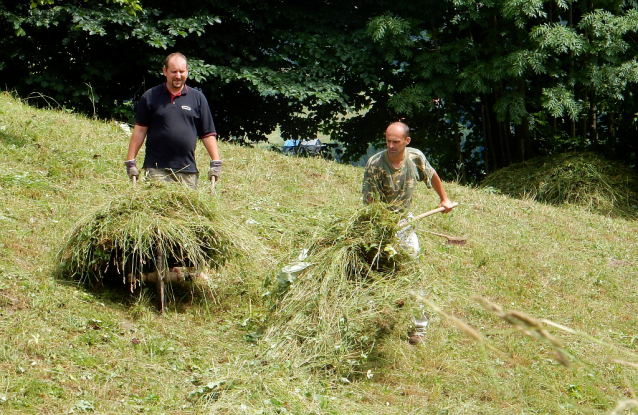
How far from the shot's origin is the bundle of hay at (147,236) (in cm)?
546

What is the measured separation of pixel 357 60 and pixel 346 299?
9.09 metres

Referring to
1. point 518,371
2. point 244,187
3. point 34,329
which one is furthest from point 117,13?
point 518,371

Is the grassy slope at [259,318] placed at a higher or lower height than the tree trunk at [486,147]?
lower

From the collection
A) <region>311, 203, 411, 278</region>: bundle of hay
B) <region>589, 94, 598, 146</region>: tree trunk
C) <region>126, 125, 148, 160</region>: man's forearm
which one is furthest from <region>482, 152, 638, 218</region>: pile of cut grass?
<region>126, 125, 148, 160</region>: man's forearm

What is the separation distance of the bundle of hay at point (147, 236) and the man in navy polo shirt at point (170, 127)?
33 centimetres

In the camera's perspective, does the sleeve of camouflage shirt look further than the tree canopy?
No

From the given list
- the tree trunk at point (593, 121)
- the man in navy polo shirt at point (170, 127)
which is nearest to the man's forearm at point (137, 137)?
the man in navy polo shirt at point (170, 127)

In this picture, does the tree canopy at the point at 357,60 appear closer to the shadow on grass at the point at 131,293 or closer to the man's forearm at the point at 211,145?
the man's forearm at the point at 211,145

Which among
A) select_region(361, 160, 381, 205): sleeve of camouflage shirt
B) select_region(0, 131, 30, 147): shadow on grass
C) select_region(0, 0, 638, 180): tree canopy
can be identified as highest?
select_region(0, 0, 638, 180): tree canopy

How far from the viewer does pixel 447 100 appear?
14.3 metres

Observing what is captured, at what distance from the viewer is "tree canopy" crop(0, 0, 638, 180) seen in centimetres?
1229

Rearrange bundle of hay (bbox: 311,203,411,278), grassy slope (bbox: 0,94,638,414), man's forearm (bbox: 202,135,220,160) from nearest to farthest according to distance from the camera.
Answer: grassy slope (bbox: 0,94,638,414) < bundle of hay (bbox: 311,203,411,278) < man's forearm (bbox: 202,135,220,160)

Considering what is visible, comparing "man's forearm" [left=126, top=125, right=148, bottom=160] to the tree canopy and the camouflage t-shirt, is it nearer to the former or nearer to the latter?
the camouflage t-shirt

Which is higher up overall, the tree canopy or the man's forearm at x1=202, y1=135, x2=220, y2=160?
the tree canopy
